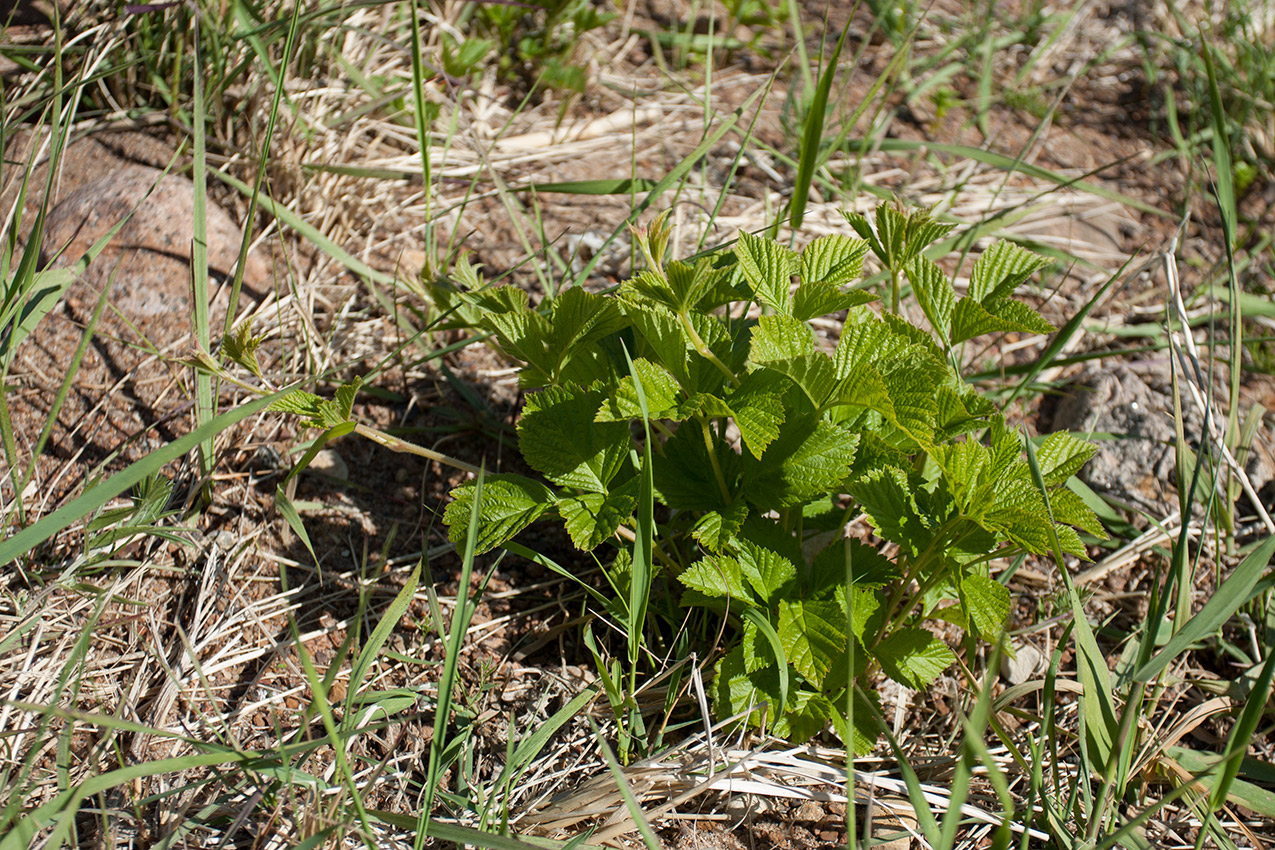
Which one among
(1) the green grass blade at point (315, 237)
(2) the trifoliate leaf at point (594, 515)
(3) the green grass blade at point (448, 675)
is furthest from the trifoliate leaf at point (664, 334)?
(1) the green grass blade at point (315, 237)

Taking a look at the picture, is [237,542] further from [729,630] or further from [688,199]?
[688,199]

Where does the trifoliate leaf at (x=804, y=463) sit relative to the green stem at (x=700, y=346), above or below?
below

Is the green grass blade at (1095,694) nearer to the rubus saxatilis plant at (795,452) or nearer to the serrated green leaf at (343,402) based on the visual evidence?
the rubus saxatilis plant at (795,452)

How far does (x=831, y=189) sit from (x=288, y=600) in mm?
1739

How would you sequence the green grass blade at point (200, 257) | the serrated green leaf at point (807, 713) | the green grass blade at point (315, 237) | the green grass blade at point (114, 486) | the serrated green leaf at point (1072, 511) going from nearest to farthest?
the green grass blade at point (114, 486) → the serrated green leaf at point (1072, 511) → the serrated green leaf at point (807, 713) → the green grass blade at point (200, 257) → the green grass blade at point (315, 237)

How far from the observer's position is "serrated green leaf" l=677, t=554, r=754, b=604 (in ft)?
4.45

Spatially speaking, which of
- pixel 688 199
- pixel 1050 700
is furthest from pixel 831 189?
pixel 1050 700

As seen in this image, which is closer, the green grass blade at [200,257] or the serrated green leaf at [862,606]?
the serrated green leaf at [862,606]

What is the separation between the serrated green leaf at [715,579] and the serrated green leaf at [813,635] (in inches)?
2.8

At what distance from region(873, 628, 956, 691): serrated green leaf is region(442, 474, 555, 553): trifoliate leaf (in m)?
0.58

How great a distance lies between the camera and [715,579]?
4.49 ft

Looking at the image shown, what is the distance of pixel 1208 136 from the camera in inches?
110

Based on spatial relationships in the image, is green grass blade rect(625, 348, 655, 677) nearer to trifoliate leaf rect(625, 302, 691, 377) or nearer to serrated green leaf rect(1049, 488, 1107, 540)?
trifoliate leaf rect(625, 302, 691, 377)

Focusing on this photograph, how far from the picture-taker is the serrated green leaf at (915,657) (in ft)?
4.66
